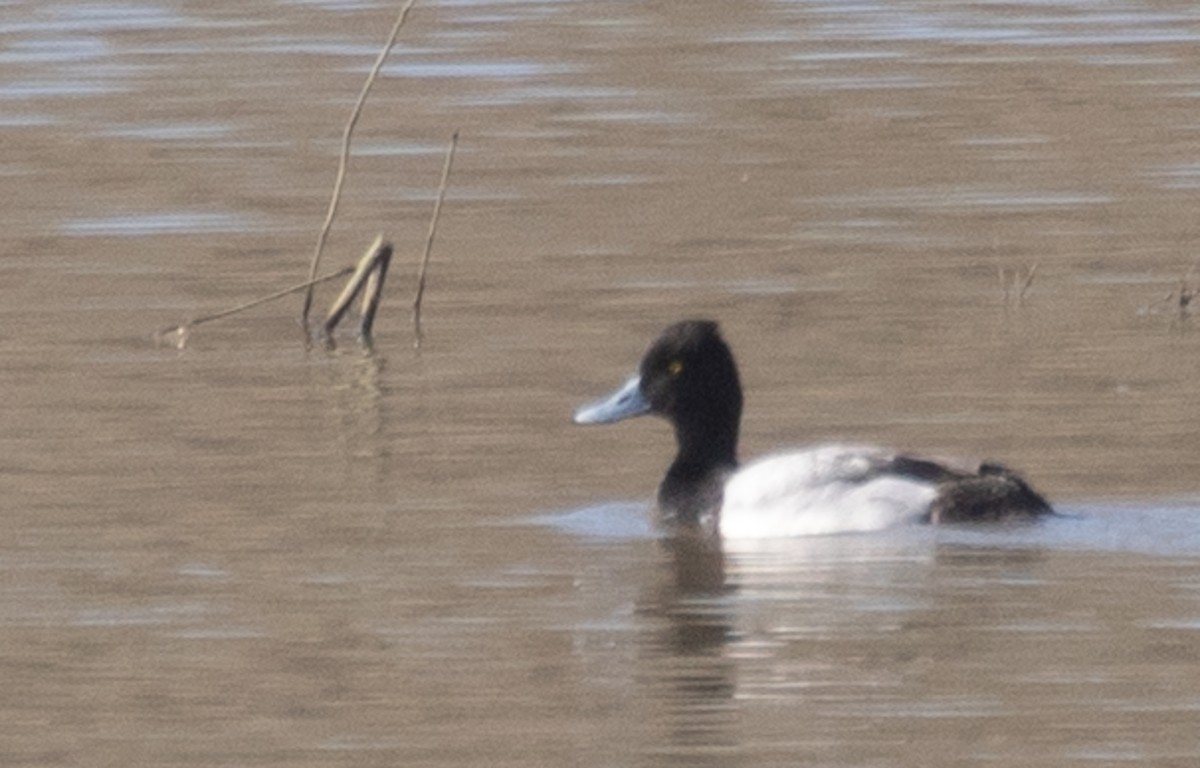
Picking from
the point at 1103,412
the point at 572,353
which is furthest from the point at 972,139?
the point at 1103,412

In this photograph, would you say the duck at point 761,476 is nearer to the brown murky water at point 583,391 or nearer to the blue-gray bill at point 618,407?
the blue-gray bill at point 618,407

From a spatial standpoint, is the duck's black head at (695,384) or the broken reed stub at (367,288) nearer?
the duck's black head at (695,384)

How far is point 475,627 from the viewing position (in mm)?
10852

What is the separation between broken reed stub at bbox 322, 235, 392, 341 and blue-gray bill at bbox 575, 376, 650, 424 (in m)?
2.68

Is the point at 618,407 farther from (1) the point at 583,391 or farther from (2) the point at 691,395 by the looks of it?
(1) the point at 583,391

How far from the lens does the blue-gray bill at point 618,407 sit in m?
13.6

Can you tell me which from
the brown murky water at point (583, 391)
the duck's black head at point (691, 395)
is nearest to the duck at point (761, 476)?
the duck's black head at point (691, 395)

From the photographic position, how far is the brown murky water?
388 inches

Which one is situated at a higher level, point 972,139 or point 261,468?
point 261,468

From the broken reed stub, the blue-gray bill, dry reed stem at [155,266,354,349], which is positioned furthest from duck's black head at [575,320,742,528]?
the broken reed stub

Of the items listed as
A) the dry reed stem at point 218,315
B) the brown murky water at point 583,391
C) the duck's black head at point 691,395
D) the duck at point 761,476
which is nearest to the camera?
the brown murky water at point 583,391

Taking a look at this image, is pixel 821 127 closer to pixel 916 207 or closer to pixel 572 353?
pixel 916 207

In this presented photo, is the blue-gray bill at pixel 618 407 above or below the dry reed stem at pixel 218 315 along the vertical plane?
above

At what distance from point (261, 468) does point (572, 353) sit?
8.16ft
